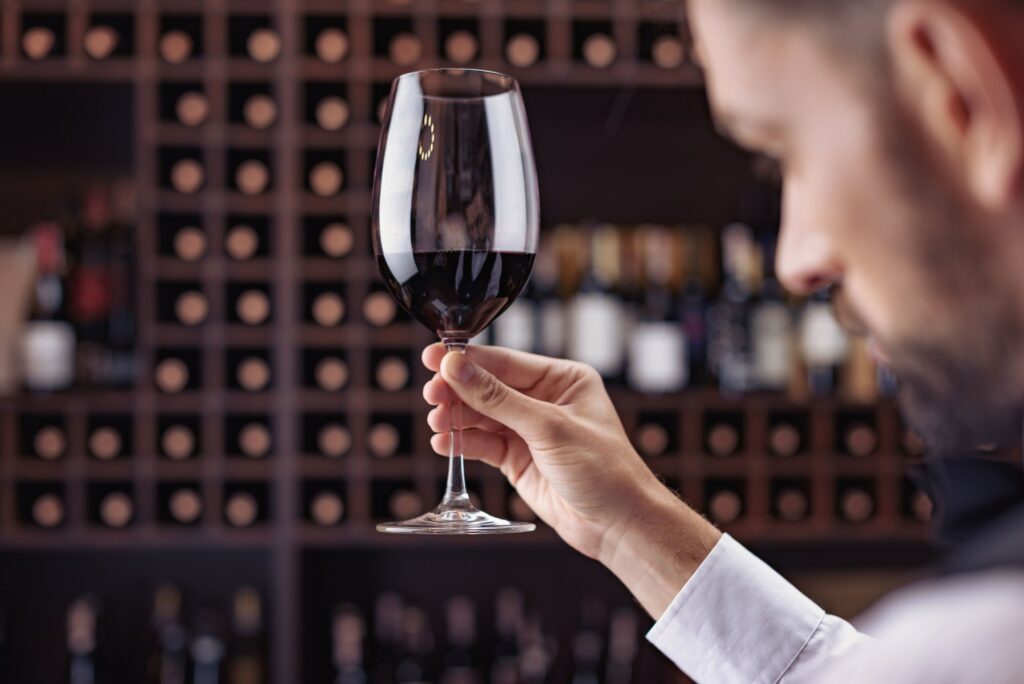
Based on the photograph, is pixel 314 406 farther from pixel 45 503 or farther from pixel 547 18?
pixel 547 18

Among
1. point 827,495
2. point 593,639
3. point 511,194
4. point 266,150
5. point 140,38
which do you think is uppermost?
point 140,38

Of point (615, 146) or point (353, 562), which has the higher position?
point (615, 146)

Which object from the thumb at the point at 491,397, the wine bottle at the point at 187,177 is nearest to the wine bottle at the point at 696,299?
the wine bottle at the point at 187,177

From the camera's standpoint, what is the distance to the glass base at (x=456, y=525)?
69cm

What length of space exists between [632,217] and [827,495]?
691 mm

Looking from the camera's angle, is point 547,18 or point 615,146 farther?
point 615,146

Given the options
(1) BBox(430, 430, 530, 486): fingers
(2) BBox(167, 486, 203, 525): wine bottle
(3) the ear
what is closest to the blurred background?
(2) BBox(167, 486, 203, 525): wine bottle

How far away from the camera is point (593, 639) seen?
232cm

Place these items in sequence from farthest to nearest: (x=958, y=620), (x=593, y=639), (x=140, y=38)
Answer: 1. (x=593, y=639)
2. (x=140, y=38)
3. (x=958, y=620)

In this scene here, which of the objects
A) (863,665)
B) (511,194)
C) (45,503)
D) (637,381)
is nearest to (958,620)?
(863,665)

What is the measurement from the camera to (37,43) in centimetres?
210

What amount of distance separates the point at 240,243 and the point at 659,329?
31.5 inches

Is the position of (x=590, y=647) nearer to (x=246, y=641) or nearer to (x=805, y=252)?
(x=246, y=641)

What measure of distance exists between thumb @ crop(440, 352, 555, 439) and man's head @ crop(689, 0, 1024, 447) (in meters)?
0.33
